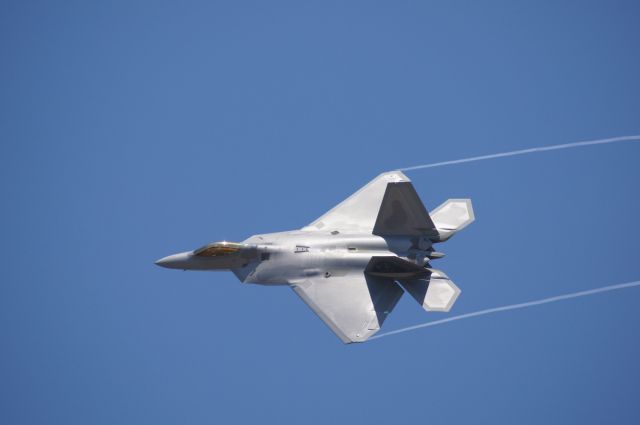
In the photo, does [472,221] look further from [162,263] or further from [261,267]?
[162,263]

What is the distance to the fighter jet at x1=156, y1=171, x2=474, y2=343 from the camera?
35.9m

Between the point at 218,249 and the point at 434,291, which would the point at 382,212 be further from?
the point at 218,249

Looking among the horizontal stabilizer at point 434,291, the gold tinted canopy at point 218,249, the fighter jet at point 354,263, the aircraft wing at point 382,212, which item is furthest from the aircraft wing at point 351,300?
the gold tinted canopy at point 218,249

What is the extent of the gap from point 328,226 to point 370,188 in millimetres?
2969

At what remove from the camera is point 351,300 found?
35.8 meters

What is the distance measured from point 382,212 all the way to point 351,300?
3.72m

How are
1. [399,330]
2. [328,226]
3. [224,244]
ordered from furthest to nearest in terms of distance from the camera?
[328,226], [224,244], [399,330]

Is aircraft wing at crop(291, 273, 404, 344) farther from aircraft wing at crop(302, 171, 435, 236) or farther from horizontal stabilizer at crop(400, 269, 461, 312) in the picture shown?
aircraft wing at crop(302, 171, 435, 236)

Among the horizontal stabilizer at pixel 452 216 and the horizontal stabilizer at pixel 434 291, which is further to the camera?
the horizontal stabilizer at pixel 452 216

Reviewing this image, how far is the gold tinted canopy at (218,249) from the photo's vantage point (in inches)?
1416

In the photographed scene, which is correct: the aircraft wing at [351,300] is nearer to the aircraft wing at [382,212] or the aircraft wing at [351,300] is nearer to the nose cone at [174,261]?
the aircraft wing at [382,212]

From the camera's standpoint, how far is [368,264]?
3647cm

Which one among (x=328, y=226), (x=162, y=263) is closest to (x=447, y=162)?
(x=328, y=226)

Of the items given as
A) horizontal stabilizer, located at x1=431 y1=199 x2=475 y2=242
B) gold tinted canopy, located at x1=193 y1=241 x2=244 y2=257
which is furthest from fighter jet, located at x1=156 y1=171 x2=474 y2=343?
horizontal stabilizer, located at x1=431 y1=199 x2=475 y2=242
